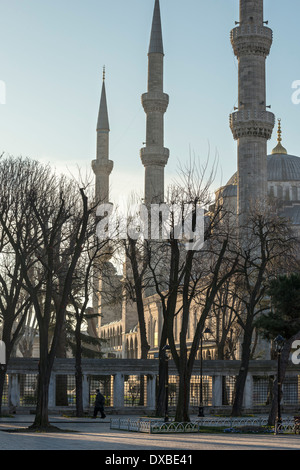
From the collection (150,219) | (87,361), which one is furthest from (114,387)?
(150,219)

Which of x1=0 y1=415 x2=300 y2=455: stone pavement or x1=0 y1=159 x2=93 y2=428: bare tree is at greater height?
x1=0 y1=159 x2=93 y2=428: bare tree

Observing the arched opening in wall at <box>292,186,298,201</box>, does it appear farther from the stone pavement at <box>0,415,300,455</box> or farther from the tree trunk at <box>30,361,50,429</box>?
the stone pavement at <box>0,415,300,455</box>

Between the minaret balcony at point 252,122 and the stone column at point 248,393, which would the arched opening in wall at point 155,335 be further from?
the stone column at point 248,393

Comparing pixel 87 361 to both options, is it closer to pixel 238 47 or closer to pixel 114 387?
pixel 114 387

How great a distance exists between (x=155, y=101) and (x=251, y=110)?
1655cm

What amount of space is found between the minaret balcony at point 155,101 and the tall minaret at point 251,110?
44.5 ft

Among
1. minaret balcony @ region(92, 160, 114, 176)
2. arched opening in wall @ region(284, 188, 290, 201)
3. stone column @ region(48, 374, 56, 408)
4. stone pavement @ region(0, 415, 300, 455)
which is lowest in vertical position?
stone pavement @ region(0, 415, 300, 455)

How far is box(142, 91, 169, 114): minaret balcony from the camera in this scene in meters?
71.7

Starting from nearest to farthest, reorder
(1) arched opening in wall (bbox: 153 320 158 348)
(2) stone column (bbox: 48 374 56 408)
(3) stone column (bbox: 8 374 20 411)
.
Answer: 1. (3) stone column (bbox: 8 374 20 411)
2. (2) stone column (bbox: 48 374 56 408)
3. (1) arched opening in wall (bbox: 153 320 158 348)

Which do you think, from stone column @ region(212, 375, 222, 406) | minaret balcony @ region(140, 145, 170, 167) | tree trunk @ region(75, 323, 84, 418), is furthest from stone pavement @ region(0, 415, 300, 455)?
minaret balcony @ region(140, 145, 170, 167)

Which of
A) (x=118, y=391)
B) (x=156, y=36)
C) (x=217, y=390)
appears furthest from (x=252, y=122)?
(x=118, y=391)

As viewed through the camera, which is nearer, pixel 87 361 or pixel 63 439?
pixel 63 439

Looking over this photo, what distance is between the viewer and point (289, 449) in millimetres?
16391
